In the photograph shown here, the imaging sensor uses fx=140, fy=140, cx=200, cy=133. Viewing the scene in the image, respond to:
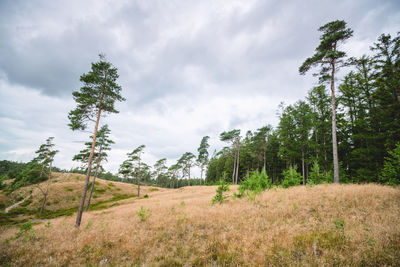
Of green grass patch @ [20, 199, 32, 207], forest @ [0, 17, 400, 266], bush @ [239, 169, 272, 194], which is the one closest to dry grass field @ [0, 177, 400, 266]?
forest @ [0, 17, 400, 266]

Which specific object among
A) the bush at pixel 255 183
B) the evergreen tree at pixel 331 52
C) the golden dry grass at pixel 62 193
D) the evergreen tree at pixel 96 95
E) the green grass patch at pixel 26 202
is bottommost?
the green grass patch at pixel 26 202

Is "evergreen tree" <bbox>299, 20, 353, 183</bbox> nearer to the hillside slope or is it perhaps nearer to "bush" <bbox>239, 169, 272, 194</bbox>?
"bush" <bbox>239, 169, 272, 194</bbox>

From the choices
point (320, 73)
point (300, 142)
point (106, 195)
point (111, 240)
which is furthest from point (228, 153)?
point (111, 240)

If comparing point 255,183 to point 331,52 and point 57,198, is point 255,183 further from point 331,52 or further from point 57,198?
point 57,198

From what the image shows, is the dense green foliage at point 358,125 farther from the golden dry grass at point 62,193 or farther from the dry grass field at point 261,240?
the golden dry grass at point 62,193

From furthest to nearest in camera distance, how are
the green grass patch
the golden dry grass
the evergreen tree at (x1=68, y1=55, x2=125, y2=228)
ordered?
1. the golden dry grass
2. the green grass patch
3. the evergreen tree at (x1=68, y1=55, x2=125, y2=228)

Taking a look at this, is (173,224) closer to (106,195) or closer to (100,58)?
(100,58)

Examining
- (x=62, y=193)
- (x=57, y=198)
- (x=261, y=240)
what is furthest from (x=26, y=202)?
(x=261, y=240)

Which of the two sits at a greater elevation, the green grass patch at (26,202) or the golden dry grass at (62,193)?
the golden dry grass at (62,193)

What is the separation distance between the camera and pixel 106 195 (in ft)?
133

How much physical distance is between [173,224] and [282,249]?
17.0ft

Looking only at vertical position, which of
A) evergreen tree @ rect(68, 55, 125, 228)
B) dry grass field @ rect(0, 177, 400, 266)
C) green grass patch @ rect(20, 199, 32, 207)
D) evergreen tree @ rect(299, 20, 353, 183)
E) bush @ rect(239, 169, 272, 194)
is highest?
evergreen tree @ rect(299, 20, 353, 183)

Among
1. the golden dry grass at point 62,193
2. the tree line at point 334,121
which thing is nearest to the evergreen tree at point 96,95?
the tree line at point 334,121

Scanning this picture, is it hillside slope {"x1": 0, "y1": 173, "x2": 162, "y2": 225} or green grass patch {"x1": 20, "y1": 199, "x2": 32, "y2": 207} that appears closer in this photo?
hillside slope {"x1": 0, "y1": 173, "x2": 162, "y2": 225}
